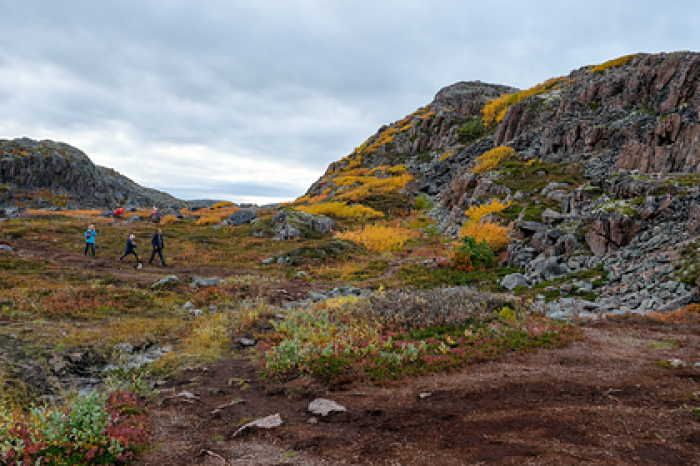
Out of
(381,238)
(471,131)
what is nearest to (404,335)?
(381,238)

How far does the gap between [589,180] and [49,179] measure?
85785 mm

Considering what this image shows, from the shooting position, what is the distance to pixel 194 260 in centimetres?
2194

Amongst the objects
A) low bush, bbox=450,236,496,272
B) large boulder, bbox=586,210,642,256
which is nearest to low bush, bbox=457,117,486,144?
low bush, bbox=450,236,496,272

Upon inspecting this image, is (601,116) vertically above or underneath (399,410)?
above

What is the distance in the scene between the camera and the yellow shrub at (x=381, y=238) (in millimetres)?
26016

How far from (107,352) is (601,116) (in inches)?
1672

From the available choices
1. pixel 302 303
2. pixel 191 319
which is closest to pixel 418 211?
pixel 302 303

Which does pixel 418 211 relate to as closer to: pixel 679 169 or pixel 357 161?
pixel 679 169

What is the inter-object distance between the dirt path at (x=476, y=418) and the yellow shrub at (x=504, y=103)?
5293 cm

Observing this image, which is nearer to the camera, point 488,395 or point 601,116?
point 488,395

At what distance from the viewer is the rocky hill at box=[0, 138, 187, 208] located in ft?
190

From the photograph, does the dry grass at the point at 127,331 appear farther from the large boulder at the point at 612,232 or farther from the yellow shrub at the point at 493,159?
the yellow shrub at the point at 493,159

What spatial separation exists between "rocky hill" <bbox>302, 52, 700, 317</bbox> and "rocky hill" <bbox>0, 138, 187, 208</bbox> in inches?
1972

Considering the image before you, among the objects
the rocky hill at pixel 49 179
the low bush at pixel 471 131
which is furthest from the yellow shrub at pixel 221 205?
the low bush at pixel 471 131
